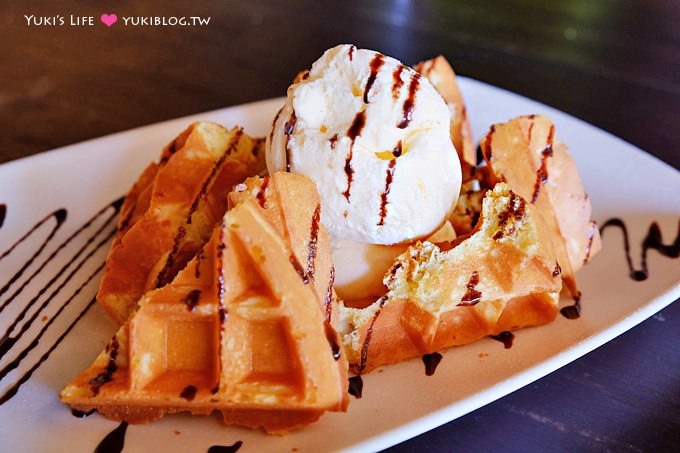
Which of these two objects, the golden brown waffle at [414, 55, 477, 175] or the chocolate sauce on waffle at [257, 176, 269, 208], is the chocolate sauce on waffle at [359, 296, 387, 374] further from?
the golden brown waffle at [414, 55, 477, 175]

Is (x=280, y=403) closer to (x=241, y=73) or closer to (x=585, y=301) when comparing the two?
(x=585, y=301)

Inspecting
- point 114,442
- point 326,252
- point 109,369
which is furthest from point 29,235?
point 326,252

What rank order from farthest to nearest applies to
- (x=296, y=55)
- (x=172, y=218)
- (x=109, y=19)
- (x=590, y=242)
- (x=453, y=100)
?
(x=109, y=19) < (x=296, y=55) < (x=453, y=100) < (x=590, y=242) < (x=172, y=218)

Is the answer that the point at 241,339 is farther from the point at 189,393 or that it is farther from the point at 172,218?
the point at 172,218

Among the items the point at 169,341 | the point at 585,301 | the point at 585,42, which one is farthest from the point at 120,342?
the point at 585,42

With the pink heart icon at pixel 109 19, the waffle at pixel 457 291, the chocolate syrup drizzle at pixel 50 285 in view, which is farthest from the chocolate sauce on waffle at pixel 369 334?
the pink heart icon at pixel 109 19

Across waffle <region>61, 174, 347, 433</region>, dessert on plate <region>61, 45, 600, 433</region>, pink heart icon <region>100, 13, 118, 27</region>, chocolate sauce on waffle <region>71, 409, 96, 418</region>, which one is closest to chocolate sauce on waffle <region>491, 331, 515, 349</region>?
dessert on plate <region>61, 45, 600, 433</region>
